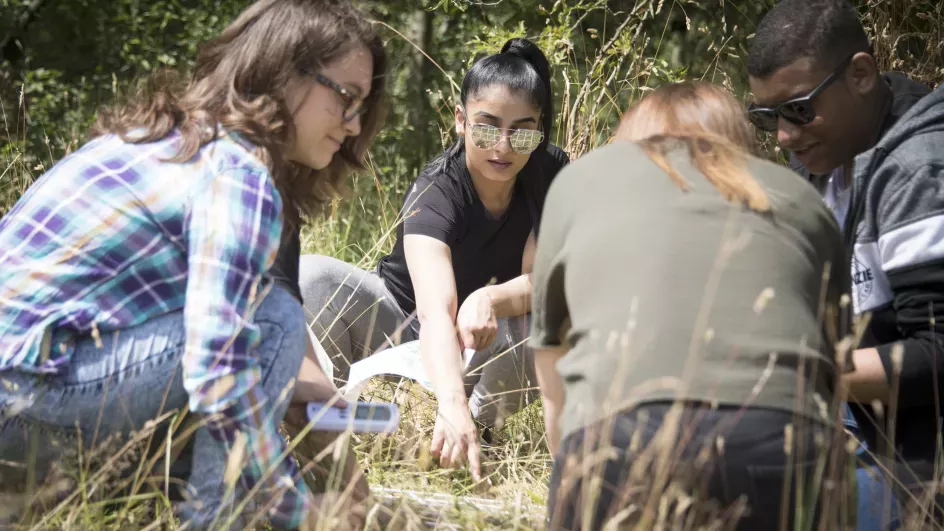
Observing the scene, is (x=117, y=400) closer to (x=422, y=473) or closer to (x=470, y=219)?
(x=422, y=473)

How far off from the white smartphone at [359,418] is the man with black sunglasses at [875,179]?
0.97m

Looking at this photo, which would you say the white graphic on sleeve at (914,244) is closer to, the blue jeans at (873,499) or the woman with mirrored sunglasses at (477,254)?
the blue jeans at (873,499)

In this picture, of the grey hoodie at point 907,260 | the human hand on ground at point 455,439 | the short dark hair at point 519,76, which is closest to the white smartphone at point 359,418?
the human hand on ground at point 455,439

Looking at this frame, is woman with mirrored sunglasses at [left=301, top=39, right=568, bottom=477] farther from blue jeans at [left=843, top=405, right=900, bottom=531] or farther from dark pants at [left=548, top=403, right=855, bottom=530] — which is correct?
dark pants at [left=548, top=403, right=855, bottom=530]

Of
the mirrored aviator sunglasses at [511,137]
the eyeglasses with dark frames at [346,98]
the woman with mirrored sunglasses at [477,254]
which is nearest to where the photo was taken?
the eyeglasses with dark frames at [346,98]

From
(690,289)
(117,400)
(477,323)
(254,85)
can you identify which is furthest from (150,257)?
(477,323)

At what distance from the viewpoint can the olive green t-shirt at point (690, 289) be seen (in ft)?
5.51

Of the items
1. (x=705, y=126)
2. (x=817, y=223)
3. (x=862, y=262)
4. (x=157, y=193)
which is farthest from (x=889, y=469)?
→ (x=157, y=193)

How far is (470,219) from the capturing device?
11.3 feet

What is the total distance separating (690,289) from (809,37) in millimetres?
1130

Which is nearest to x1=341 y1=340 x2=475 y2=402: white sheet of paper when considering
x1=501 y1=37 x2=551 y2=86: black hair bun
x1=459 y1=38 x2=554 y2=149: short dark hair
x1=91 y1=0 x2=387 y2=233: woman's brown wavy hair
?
x1=91 y1=0 x2=387 y2=233: woman's brown wavy hair

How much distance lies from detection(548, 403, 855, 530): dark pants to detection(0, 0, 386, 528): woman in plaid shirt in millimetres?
613

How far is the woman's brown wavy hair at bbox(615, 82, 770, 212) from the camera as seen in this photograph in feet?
5.85

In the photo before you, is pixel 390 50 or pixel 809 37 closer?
pixel 809 37
